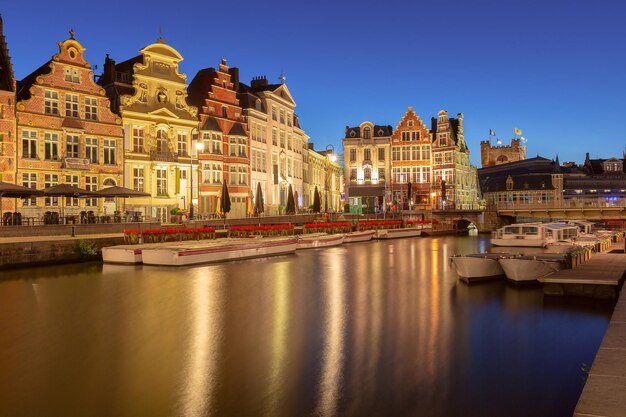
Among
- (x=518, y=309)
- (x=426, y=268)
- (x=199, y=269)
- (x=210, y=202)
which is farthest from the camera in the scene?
(x=210, y=202)

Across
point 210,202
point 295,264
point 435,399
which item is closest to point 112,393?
point 435,399

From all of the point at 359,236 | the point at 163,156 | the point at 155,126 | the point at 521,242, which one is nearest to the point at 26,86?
the point at 155,126

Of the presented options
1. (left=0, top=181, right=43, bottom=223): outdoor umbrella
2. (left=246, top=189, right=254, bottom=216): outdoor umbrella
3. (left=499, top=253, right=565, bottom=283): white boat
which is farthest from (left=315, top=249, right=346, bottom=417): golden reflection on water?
(left=246, top=189, right=254, bottom=216): outdoor umbrella

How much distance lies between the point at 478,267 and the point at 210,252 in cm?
1469

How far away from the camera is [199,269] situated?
2850cm

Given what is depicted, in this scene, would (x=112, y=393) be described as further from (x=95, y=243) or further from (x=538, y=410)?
(x=95, y=243)

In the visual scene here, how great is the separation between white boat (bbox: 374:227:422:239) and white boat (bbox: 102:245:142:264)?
100ft

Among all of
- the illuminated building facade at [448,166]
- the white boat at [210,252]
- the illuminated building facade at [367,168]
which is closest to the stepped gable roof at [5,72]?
the white boat at [210,252]

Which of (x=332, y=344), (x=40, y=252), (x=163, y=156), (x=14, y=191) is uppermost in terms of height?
(x=163, y=156)

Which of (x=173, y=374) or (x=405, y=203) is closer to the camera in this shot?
(x=173, y=374)

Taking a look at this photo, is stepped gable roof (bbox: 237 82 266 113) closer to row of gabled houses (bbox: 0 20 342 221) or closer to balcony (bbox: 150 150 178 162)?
row of gabled houses (bbox: 0 20 342 221)

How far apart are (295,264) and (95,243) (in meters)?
11.6

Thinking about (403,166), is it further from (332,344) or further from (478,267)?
(332,344)

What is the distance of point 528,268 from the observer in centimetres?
2239
